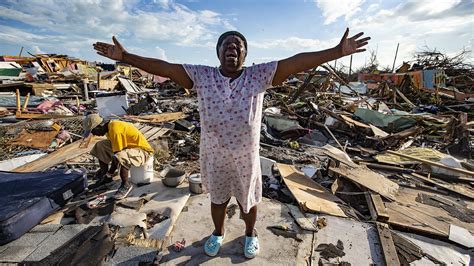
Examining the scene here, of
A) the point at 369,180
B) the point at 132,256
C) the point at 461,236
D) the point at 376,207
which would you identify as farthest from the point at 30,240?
the point at 461,236

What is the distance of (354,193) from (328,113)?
15.2 ft

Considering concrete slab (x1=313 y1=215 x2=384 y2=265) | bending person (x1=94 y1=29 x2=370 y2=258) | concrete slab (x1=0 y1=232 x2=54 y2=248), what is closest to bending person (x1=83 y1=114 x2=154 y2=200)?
concrete slab (x1=0 y1=232 x2=54 y2=248)

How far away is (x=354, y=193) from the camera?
152 inches

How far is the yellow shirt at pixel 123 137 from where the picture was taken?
3523mm

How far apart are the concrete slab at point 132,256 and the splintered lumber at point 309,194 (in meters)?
1.86

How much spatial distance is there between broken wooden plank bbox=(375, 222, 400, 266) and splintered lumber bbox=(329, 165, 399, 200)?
93 centimetres

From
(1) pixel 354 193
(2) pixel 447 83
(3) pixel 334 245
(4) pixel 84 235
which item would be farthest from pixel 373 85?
(4) pixel 84 235

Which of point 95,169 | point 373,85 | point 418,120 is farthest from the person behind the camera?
point 373,85

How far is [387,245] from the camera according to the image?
267cm

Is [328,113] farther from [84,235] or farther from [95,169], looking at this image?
[84,235]

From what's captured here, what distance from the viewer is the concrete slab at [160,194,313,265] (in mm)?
2404

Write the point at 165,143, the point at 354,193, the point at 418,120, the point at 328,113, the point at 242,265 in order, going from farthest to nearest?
the point at 328,113
the point at 418,120
the point at 165,143
the point at 354,193
the point at 242,265

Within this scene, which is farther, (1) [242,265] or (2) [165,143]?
(2) [165,143]

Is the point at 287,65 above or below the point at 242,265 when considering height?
above
